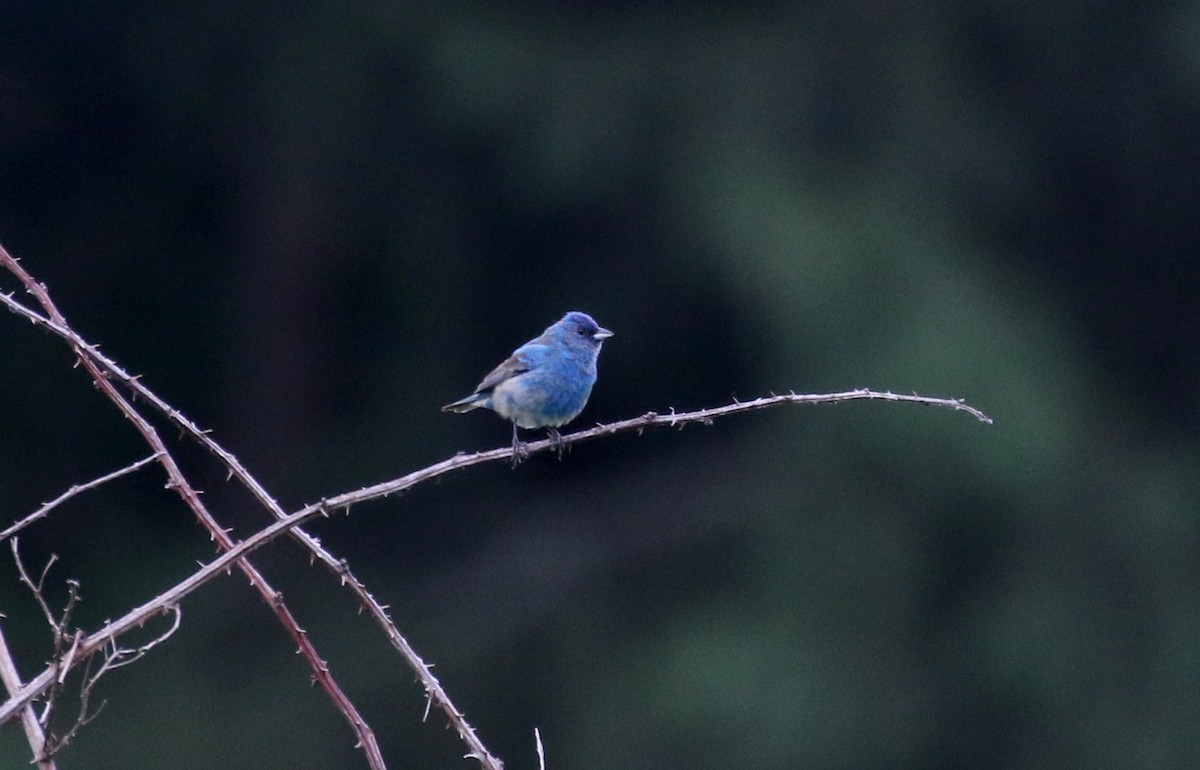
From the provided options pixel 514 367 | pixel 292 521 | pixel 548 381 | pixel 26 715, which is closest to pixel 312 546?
pixel 292 521

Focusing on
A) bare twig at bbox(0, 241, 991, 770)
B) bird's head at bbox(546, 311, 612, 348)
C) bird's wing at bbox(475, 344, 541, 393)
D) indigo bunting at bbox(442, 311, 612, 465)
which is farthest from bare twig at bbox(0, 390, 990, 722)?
bird's head at bbox(546, 311, 612, 348)

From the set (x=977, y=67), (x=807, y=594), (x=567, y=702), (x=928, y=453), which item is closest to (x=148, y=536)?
(x=567, y=702)

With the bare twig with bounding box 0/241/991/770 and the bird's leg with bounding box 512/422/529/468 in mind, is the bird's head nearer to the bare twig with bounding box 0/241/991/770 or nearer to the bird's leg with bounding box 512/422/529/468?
the bird's leg with bounding box 512/422/529/468

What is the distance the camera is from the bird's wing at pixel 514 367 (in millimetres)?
5121

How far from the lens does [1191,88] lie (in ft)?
35.8

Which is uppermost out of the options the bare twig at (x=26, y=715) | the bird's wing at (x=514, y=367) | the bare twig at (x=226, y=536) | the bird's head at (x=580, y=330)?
the bare twig at (x=226, y=536)

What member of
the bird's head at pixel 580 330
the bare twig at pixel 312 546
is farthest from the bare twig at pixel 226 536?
the bird's head at pixel 580 330

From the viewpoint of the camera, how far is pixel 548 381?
4.95 metres

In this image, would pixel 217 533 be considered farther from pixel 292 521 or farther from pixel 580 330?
pixel 580 330

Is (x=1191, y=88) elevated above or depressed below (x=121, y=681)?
above

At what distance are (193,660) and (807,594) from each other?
12.7 ft

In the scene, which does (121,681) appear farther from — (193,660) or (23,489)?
(23,489)

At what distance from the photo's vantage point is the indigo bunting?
16.1 ft

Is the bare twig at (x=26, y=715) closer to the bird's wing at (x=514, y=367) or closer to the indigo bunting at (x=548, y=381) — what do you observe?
the indigo bunting at (x=548, y=381)
